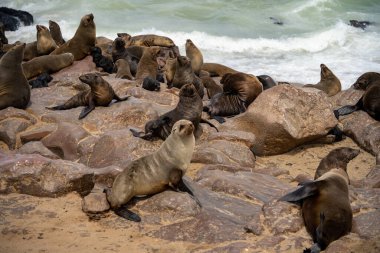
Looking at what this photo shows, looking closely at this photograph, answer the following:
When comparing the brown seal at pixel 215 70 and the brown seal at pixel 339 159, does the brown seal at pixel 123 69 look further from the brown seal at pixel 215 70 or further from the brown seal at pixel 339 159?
the brown seal at pixel 339 159

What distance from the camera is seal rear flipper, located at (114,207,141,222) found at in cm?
528

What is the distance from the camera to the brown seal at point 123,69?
11.6 meters

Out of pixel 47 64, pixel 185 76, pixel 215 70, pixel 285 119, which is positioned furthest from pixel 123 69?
pixel 285 119

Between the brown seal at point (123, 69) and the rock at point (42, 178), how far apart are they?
19.6ft

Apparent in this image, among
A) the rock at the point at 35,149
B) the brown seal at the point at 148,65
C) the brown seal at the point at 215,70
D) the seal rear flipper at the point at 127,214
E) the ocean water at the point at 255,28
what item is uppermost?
the seal rear flipper at the point at 127,214

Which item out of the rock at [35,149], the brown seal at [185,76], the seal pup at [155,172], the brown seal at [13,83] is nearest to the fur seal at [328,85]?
the brown seal at [185,76]

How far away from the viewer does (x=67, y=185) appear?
5727 mm

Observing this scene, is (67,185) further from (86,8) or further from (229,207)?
(86,8)

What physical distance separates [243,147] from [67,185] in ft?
10.5

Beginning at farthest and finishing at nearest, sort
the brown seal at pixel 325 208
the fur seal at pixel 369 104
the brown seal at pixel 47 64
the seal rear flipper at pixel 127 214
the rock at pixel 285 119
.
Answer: the brown seal at pixel 47 64 → the fur seal at pixel 369 104 → the rock at pixel 285 119 → the seal rear flipper at pixel 127 214 → the brown seal at pixel 325 208

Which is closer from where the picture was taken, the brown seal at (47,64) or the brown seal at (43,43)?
the brown seal at (47,64)

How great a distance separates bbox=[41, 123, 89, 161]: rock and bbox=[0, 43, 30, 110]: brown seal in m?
1.25

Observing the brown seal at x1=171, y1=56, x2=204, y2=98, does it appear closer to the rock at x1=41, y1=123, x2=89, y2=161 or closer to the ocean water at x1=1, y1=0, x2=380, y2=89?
the rock at x1=41, y1=123, x2=89, y2=161

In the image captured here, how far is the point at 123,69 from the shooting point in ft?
38.7
